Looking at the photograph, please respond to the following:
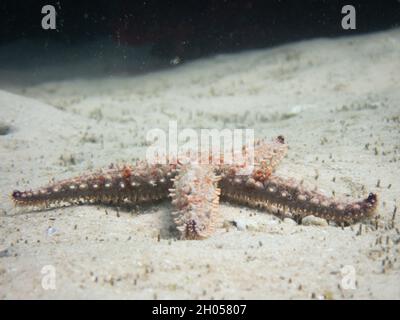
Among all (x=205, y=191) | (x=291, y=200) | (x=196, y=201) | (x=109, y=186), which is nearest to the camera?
(x=196, y=201)

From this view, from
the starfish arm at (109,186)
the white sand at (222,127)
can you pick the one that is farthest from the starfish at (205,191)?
the white sand at (222,127)

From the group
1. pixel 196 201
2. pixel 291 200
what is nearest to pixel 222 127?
pixel 291 200

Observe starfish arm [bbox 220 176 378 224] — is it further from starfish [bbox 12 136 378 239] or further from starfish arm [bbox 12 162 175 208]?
starfish arm [bbox 12 162 175 208]

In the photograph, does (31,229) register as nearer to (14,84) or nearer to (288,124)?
(288,124)

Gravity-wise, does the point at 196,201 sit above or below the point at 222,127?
below

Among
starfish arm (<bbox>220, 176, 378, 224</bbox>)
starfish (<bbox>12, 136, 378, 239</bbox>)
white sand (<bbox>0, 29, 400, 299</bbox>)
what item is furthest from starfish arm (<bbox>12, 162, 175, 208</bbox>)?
starfish arm (<bbox>220, 176, 378, 224</bbox>)

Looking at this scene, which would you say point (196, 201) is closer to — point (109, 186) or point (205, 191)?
point (205, 191)
